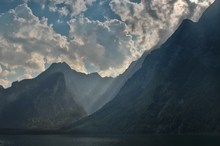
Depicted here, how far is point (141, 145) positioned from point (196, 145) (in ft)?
95.9

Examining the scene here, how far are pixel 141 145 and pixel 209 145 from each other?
36.2m

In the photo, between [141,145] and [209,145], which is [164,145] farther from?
[209,145]

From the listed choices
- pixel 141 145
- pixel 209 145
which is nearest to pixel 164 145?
pixel 141 145

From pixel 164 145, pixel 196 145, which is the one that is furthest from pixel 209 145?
pixel 164 145

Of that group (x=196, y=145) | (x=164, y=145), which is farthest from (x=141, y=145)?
(x=196, y=145)

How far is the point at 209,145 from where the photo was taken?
178 metres

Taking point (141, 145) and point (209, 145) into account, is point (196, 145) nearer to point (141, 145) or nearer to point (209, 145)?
point (209, 145)

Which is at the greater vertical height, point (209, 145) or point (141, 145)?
point (141, 145)

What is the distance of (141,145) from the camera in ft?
636

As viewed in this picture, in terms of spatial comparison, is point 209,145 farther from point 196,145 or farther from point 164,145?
point 164,145

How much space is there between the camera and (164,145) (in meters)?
192

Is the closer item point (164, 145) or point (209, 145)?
point (209, 145)

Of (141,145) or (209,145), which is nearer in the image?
(209,145)

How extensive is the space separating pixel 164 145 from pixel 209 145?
81.1ft
